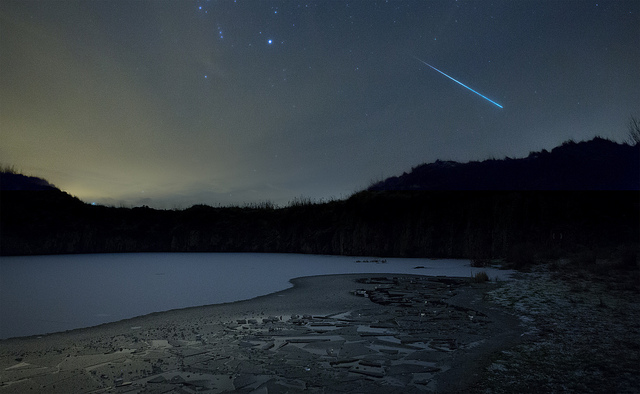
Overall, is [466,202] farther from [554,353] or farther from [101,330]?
[101,330]

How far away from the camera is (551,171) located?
30219 mm

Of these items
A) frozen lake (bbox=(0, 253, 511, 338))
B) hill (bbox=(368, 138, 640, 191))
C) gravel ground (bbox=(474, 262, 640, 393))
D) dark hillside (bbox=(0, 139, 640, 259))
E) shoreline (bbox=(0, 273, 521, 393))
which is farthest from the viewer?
hill (bbox=(368, 138, 640, 191))

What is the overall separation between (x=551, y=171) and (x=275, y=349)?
105 feet

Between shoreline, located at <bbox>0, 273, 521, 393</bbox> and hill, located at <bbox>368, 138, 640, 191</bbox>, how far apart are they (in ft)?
64.1

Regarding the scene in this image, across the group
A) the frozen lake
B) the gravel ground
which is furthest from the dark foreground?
the frozen lake

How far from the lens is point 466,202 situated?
20312 mm

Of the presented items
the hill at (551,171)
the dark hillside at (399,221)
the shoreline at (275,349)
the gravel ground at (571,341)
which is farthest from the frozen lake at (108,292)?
the hill at (551,171)

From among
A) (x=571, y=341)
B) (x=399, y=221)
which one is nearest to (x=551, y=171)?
(x=399, y=221)

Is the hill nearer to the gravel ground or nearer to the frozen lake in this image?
the frozen lake

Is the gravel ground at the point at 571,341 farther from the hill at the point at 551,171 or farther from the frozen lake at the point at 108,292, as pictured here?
the hill at the point at 551,171

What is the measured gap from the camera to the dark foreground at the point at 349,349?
3.41 meters

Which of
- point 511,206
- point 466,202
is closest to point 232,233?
point 466,202

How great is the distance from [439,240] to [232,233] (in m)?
13.4

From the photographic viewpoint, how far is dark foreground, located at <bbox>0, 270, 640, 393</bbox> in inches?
134
